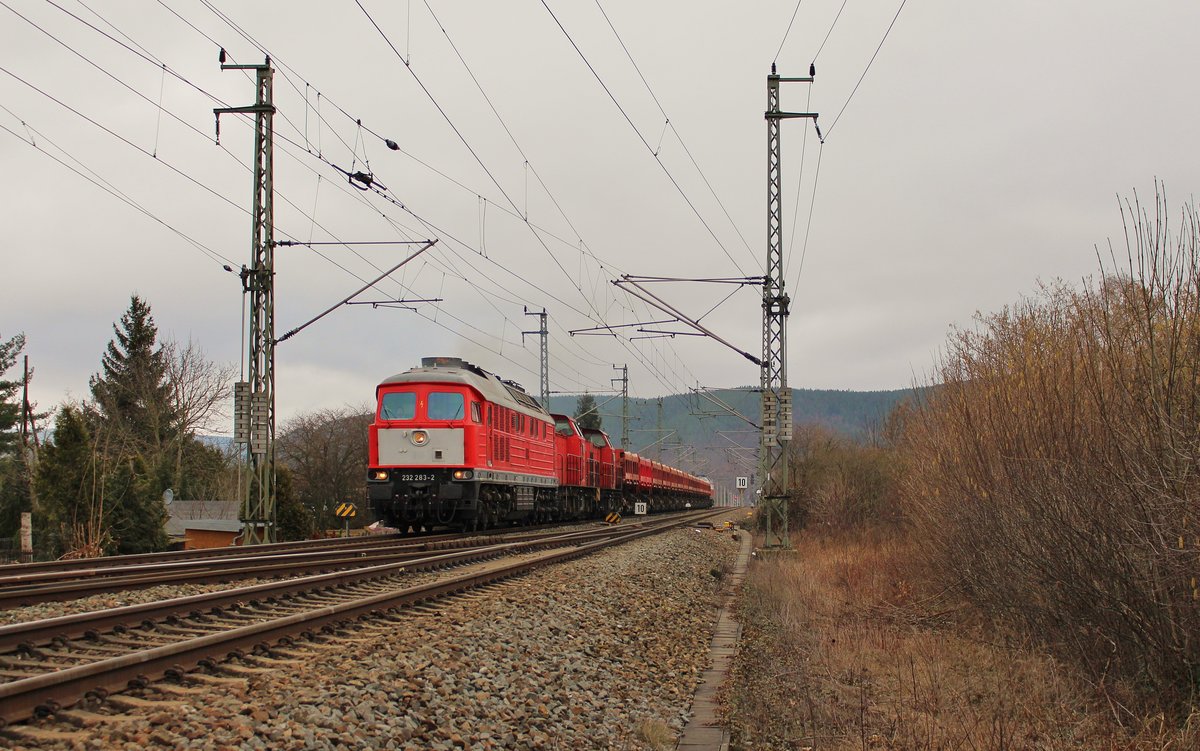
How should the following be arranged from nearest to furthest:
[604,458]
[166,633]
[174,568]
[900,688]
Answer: [166,633]
[900,688]
[174,568]
[604,458]

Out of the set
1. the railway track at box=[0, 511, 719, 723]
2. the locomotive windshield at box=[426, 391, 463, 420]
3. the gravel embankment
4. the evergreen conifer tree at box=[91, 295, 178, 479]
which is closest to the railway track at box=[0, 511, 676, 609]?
the railway track at box=[0, 511, 719, 723]

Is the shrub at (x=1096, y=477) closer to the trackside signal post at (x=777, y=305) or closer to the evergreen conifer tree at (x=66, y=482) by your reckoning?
the trackside signal post at (x=777, y=305)

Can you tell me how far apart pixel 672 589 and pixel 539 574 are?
6.74ft

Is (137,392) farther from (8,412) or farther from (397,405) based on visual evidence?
(397,405)

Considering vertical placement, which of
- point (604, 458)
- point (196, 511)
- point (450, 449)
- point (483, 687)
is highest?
point (450, 449)

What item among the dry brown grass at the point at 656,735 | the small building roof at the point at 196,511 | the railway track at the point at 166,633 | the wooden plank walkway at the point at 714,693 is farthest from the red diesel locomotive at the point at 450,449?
the small building roof at the point at 196,511

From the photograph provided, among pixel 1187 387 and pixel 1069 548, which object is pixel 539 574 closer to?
pixel 1069 548

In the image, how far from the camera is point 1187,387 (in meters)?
7.12

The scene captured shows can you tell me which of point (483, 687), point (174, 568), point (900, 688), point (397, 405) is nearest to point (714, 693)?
point (900, 688)

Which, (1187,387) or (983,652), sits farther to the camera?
(983,652)

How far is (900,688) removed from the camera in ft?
28.8

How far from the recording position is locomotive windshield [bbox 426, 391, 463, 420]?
21469 mm

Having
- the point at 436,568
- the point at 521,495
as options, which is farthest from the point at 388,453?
the point at 436,568

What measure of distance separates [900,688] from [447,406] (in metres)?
14.2
